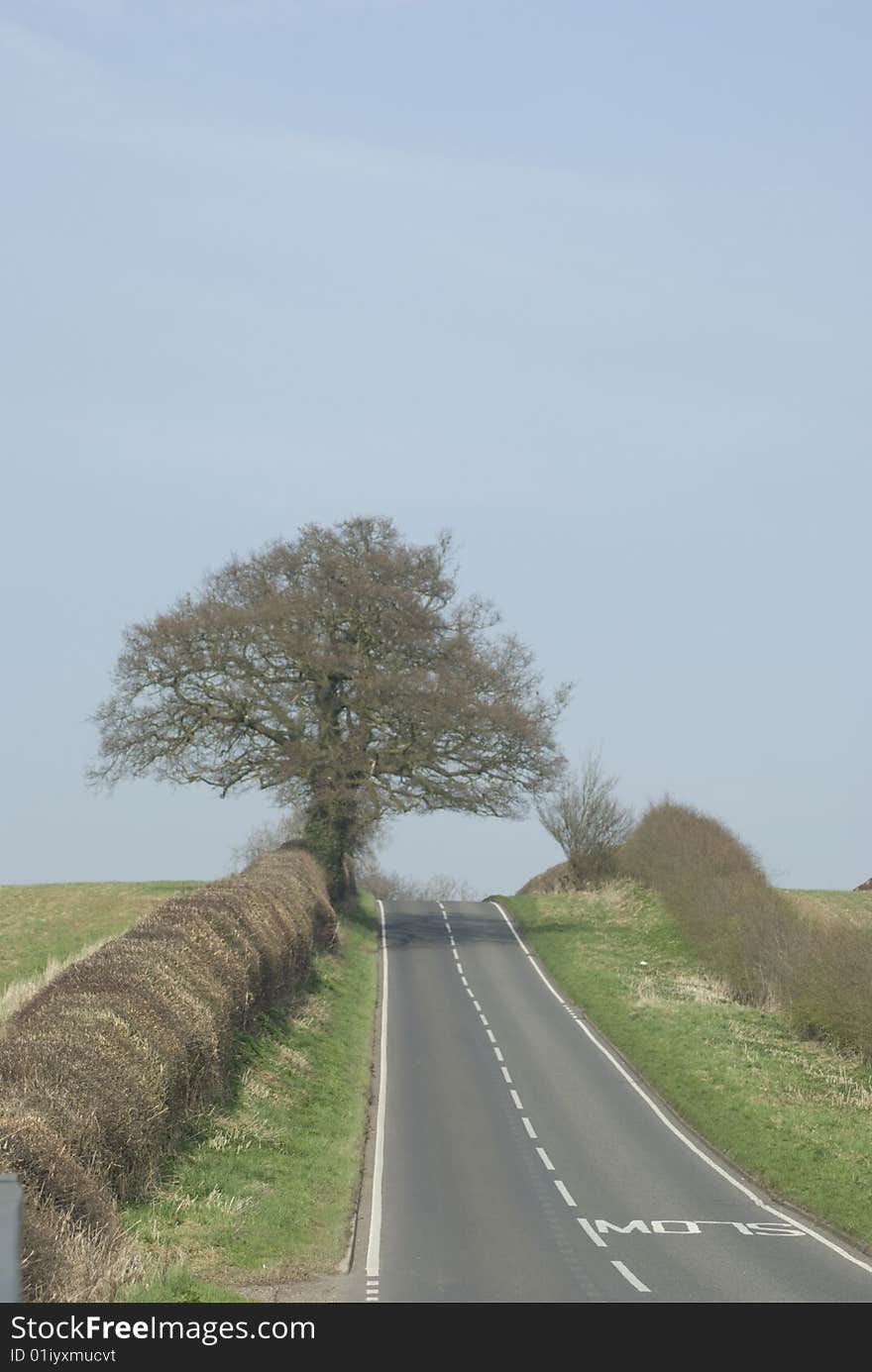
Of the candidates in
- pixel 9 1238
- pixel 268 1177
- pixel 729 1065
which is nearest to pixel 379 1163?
pixel 268 1177

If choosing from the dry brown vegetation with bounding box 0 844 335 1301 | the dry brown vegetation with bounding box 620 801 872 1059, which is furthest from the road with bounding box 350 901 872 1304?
the dry brown vegetation with bounding box 620 801 872 1059

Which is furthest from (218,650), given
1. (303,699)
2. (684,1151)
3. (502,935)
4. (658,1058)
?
(684,1151)

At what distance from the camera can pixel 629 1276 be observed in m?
16.7

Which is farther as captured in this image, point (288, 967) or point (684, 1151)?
point (288, 967)

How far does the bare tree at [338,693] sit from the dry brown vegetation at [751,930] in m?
7.79

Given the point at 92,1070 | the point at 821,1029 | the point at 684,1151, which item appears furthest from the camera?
the point at 821,1029

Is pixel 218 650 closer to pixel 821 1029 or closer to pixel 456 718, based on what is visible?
pixel 456 718

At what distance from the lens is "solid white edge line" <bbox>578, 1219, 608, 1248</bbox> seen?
1870 cm

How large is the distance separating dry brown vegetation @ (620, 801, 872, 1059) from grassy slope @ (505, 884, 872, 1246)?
2.56 ft

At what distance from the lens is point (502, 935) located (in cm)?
5753

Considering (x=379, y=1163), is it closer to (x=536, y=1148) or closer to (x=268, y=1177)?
(x=536, y=1148)

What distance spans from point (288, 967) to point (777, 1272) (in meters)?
17.8

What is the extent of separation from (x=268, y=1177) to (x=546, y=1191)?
15.3ft

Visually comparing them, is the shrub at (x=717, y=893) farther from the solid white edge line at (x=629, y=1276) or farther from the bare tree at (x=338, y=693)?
the solid white edge line at (x=629, y=1276)
